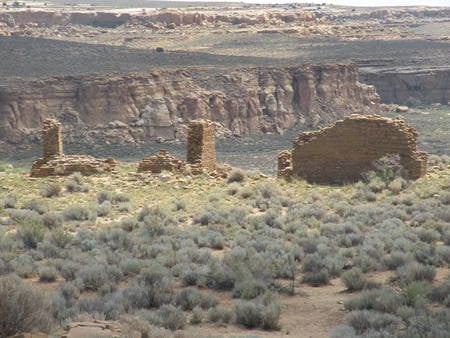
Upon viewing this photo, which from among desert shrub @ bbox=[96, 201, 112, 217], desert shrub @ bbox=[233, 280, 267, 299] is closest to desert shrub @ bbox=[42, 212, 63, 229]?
desert shrub @ bbox=[96, 201, 112, 217]

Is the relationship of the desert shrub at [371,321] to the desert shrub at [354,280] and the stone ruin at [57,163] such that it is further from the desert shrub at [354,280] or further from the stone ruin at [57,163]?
the stone ruin at [57,163]

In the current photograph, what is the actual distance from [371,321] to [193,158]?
1438 cm

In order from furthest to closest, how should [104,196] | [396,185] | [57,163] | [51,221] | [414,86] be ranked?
[414,86], [57,163], [396,185], [104,196], [51,221]

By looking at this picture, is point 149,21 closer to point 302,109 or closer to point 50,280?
point 302,109

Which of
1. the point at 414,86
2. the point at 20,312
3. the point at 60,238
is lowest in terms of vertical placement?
the point at 414,86

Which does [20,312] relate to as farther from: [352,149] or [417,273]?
[352,149]

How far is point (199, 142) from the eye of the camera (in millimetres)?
24859

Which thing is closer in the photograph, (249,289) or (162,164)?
(249,289)

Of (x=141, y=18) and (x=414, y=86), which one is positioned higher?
(x=141, y=18)

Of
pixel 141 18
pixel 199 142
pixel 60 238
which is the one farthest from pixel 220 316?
pixel 141 18

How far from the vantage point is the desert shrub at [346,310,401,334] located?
10.9m

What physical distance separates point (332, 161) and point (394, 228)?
22.2 ft

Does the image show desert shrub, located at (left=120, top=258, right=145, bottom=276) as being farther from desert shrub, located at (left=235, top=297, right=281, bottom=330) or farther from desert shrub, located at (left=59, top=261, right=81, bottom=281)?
desert shrub, located at (left=235, top=297, right=281, bottom=330)

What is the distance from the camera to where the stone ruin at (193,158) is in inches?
965
